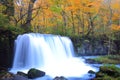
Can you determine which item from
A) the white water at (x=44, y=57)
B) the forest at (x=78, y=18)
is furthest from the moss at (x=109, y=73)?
the forest at (x=78, y=18)

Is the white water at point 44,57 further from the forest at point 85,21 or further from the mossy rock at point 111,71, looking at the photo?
the mossy rock at point 111,71

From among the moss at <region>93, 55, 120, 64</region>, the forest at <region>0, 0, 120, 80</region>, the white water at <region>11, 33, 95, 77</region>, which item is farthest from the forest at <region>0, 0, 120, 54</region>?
the moss at <region>93, 55, 120, 64</region>

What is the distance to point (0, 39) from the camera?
1519 cm

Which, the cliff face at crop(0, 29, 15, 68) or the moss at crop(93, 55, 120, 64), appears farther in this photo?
the moss at crop(93, 55, 120, 64)

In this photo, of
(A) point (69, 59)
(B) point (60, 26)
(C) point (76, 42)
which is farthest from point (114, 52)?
(B) point (60, 26)

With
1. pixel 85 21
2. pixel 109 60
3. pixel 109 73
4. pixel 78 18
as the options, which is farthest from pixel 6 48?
pixel 85 21

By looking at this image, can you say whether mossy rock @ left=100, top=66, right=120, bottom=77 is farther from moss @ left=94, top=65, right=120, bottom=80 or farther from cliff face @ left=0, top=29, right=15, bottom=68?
cliff face @ left=0, top=29, right=15, bottom=68

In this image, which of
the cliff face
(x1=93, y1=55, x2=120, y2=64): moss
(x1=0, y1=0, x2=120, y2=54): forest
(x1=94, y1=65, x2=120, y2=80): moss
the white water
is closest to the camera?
(x1=94, y1=65, x2=120, y2=80): moss

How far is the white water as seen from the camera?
15.8 meters

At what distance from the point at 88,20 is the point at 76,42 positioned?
5.34 m

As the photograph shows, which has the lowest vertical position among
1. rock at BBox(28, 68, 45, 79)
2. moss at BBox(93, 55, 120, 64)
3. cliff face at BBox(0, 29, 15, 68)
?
moss at BBox(93, 55, 120, 64)

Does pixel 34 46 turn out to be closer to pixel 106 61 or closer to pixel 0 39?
pixel 0 39

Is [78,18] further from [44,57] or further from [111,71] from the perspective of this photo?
[111,71]

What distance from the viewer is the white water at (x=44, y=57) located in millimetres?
15847
